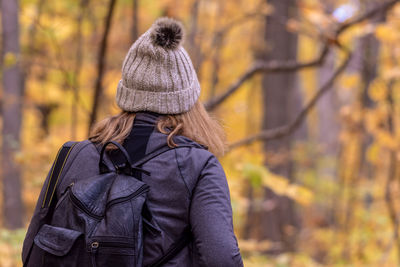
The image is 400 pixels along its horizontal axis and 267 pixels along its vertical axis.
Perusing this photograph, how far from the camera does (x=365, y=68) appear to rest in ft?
26.5

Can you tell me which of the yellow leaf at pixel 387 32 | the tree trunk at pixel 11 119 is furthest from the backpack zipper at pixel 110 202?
the tree trunk at pixel 11 119

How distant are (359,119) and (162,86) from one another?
7523mm

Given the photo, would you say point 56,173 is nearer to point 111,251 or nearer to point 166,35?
point 111,251

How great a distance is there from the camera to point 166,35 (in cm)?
196

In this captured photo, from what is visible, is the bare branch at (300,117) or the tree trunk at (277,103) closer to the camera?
the bare branch at (300,117)

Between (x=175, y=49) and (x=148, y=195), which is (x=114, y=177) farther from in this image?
(x=175, y=49)

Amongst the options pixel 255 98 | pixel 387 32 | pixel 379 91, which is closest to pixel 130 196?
pixel 387 32

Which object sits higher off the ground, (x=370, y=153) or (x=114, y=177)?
(x=114, y=177)

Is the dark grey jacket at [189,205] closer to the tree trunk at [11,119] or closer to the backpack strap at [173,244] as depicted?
the backpack strap at [173,244]

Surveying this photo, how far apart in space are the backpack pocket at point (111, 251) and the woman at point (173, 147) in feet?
0.35

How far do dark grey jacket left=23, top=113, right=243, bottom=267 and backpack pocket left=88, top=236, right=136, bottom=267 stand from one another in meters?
0.11

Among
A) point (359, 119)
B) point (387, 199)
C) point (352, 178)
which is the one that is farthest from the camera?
point (352, 178)

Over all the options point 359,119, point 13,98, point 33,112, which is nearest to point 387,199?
point 359,119

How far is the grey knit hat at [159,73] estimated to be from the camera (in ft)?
6.41
